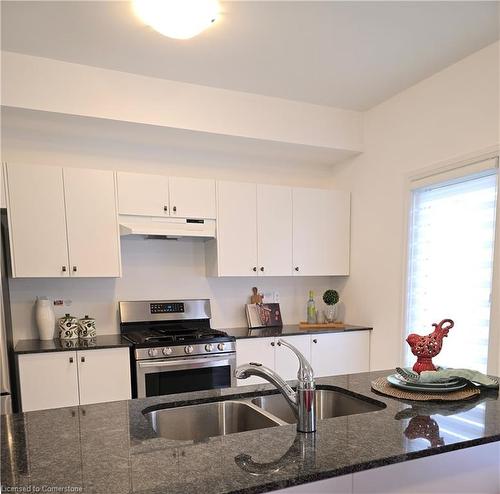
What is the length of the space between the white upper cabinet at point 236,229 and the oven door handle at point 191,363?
28.0 inches

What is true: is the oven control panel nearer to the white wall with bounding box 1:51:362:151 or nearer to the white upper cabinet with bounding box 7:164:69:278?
the white upper cabinet with bounding box 7:164:69:278

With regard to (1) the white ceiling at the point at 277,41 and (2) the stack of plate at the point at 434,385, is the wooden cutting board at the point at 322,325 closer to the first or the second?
(2) the stack of plate at the point at 434,385

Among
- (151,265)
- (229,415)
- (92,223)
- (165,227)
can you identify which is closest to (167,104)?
(165,227)

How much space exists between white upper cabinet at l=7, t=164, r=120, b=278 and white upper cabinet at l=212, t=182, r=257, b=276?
0.84 meters

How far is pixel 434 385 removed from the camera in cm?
150

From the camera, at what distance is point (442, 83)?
2.71m

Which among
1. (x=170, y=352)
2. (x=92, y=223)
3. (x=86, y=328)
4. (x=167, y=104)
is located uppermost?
(x=167, y=104)

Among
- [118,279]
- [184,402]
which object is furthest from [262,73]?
[184,402]

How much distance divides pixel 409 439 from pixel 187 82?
8.64ft

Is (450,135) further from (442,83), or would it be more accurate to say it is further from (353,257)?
(353,257)

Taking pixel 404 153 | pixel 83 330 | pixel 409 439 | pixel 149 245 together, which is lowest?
pixel 83 330

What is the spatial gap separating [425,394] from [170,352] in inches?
70.9

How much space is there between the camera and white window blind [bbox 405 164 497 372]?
96.3 inches

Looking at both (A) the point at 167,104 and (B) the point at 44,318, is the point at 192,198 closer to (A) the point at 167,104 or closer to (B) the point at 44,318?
(A) the point at 167,104
